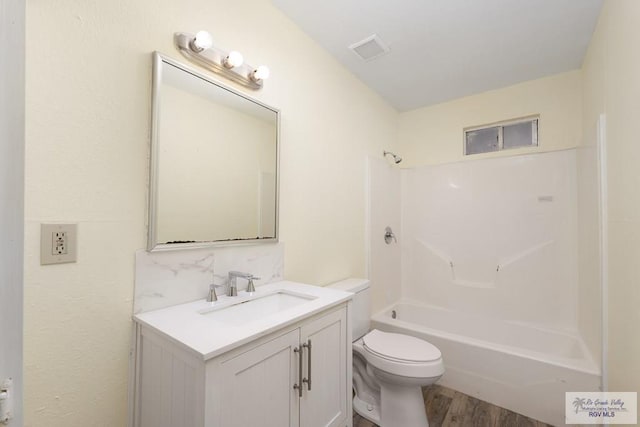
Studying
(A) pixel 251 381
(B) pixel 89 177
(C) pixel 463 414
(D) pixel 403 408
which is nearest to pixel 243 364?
(A) pixel 251 381

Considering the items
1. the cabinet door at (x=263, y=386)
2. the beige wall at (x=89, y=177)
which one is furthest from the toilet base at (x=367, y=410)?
the beige wall at (x=89, y=177)

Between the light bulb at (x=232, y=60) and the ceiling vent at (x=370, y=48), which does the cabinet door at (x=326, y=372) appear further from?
the ceiling vent at (x=370, y=48)

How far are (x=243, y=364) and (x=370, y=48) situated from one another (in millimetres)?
2032

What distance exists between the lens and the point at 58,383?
0.92 meters

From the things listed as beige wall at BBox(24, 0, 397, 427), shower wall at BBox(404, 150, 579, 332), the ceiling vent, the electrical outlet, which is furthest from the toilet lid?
the ceiling vent

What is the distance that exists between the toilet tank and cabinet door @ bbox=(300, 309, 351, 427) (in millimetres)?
572

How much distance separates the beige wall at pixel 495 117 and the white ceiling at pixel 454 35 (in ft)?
0.40

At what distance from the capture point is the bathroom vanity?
853 millimetres

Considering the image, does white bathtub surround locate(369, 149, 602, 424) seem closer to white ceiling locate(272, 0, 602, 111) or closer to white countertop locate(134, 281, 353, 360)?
white ceiling locate(272, 0, 602, 111)

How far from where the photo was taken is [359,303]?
2.07 meters

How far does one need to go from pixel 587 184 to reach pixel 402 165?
1501 mm

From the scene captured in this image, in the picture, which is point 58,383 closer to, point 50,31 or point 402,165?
point 50,31

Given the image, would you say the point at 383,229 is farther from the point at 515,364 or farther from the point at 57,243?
the point at 57,243

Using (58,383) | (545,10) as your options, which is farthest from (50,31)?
(545,10)
